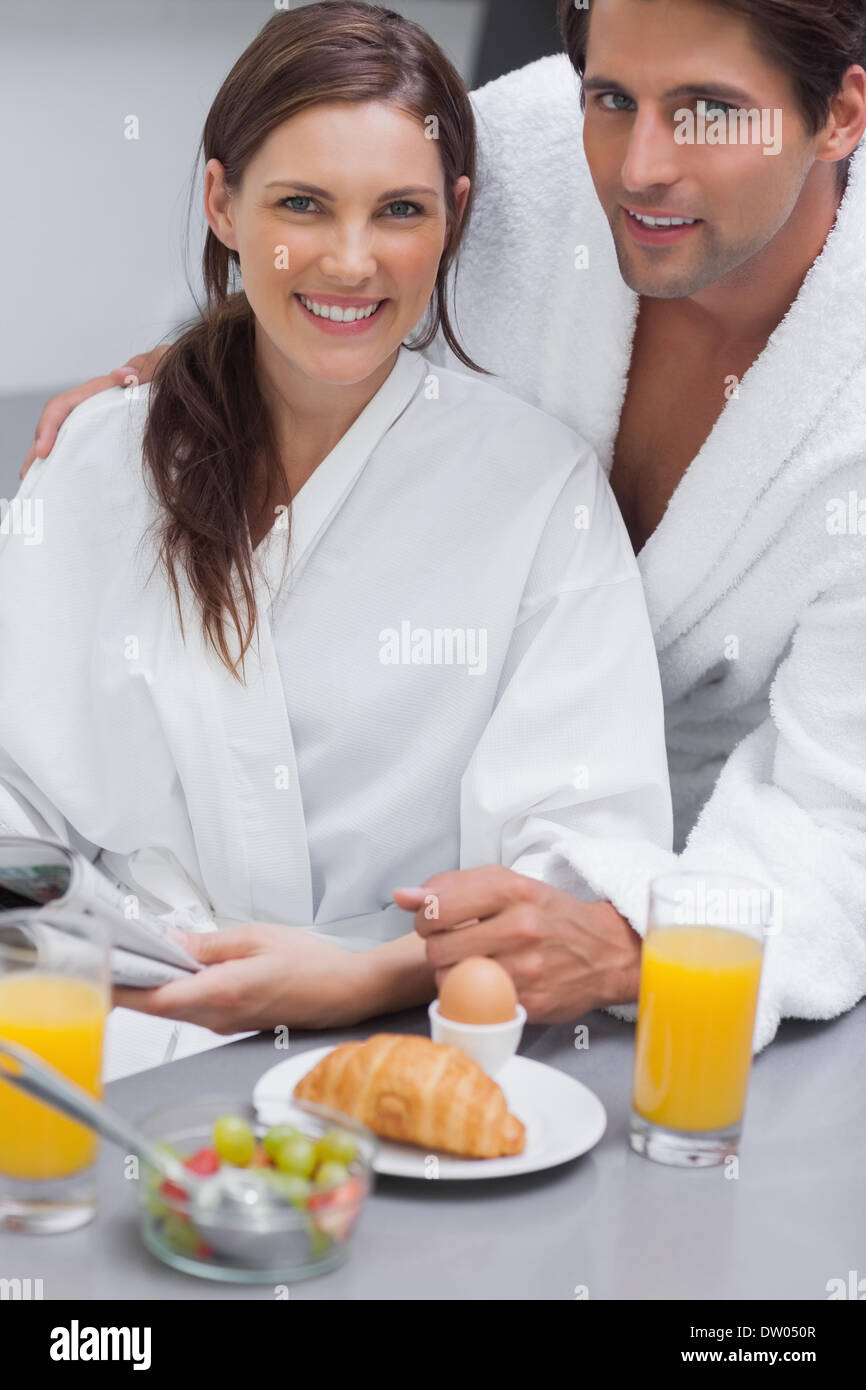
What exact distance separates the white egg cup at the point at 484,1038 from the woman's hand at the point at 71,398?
0.79 m

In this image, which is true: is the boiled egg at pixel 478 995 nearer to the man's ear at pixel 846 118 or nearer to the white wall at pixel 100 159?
the man's ear at pixel 846 118

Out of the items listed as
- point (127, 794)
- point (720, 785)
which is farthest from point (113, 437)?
point (720, 785)

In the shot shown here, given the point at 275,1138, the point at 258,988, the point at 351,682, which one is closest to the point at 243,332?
the point at 351,682

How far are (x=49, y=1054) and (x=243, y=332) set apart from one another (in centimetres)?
85

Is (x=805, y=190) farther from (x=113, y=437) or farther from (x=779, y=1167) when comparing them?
(x=779, y=1167)

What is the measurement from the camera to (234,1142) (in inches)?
37.9

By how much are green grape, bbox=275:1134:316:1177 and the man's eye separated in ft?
3.29

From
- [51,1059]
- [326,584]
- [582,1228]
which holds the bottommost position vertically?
[582,1228]

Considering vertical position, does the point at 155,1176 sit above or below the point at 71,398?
below

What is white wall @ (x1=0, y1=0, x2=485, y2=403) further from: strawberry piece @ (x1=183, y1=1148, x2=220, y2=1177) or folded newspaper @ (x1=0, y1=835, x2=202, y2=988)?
strawberry piece @ (x1=183, y1=1148, x2=220, y2=1177)

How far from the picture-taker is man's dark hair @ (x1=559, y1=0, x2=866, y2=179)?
4.68 feet

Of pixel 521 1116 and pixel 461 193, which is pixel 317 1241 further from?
pixel 461 193

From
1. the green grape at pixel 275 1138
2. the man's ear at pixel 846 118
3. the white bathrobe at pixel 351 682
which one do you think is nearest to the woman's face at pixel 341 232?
the white bathrobe at pixel 351 682

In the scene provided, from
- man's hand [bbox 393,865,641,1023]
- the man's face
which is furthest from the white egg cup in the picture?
the man's face
